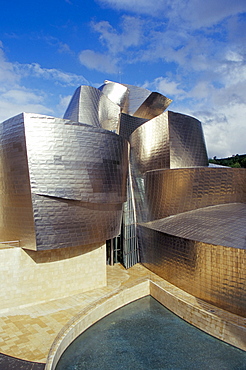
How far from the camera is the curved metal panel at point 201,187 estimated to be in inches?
590

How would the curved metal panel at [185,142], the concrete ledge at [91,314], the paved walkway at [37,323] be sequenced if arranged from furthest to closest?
the curved metal panel at [185,142]
the concrete ledge at [91,314]
the paved walkway at [37,323]

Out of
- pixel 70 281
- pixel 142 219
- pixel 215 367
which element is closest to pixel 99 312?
pixel 70 281

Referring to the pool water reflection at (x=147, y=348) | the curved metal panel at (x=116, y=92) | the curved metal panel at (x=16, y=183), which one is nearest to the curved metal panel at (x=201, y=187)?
the pool water reflection at (x=147, y=348)

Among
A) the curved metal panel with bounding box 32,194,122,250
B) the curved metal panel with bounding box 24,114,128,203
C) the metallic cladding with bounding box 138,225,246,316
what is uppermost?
the curved metal panel with bounding box 24,114,128,203

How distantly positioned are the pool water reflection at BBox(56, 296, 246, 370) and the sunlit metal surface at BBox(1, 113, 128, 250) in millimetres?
4034

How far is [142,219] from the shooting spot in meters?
18.2

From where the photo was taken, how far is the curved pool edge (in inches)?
376

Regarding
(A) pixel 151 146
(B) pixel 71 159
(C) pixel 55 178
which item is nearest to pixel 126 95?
(A) pixel 151 146

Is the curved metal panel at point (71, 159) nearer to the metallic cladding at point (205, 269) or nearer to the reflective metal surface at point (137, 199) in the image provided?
the reflective metal surface at point (137, 199)

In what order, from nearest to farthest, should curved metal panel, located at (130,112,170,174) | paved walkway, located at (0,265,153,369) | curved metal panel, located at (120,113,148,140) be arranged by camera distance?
paved walkway, located at (0,265,153,369)
curved metal panel, located at (130,112,170,174)
curved metal panel, located at (120,113,148,140)

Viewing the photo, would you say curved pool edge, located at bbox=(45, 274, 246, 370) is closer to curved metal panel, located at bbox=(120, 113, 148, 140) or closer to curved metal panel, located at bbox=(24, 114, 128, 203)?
curved metal panel, located at bbox=(24, 114, 128, 203)

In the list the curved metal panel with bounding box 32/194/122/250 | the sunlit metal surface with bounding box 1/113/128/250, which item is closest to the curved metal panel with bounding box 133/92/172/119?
the sunlit metal surface with bounding box 1/113/128/250

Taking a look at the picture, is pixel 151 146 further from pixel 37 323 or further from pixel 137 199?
pixel 37 323

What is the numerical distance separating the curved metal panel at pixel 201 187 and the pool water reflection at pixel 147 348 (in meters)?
6.27
